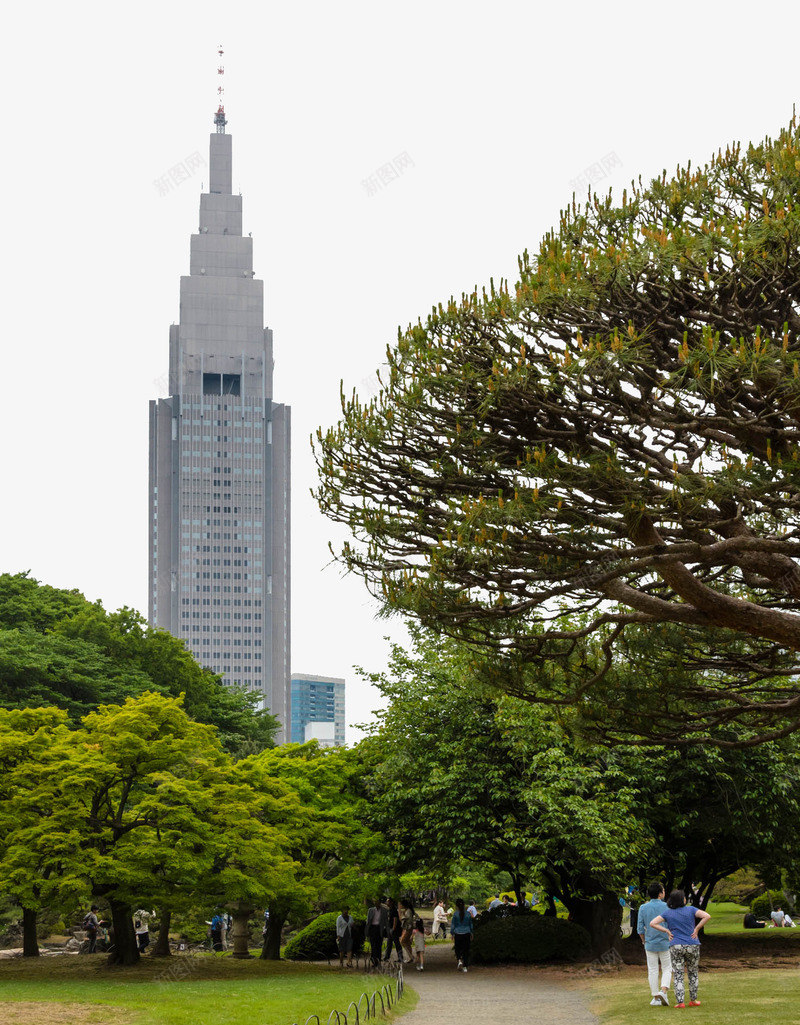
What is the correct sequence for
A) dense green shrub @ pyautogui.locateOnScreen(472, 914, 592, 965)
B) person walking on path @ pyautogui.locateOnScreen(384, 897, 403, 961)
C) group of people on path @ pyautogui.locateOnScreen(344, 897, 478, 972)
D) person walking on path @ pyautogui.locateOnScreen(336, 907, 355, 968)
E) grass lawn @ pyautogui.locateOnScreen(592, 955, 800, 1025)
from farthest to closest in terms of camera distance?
dense green shrub @ pyautogui.locateOnScreen(472, 914, 592, 965)
person walking on path @ pyautogui.locateOnScreen(384, 897, 403, 961)
person walking on path @ pyautogui.locateOnScreen(336, 907, 355, 968)
group of people on path @ pyautogui.locateOnScreen(344, 897, 478, 972)
grass lawn @ pyautogui.locateOnScreen(592, 955, 800, 1025)

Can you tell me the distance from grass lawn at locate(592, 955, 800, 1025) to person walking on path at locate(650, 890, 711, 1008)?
0.30m

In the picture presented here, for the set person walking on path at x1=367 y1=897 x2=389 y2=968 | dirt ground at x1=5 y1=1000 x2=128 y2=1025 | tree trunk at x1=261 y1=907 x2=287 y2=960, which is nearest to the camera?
dirt ground at x1=5 y1=1000 x2=128 y2=1025

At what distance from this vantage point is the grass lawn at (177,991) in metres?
13.7

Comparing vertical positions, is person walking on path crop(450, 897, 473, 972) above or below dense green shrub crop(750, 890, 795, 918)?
above

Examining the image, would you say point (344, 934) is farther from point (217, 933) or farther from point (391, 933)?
point (217, 933)

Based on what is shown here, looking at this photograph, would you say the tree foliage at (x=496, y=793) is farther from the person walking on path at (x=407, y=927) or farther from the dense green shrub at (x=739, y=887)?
the dense green shrub at (x=739, y=887)

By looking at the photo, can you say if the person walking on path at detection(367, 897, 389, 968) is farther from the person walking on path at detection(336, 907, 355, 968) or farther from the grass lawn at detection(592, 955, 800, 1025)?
the grass lawn at detection(592, 955, 800, 1025)

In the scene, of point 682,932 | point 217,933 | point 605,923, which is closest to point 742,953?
point 605,923

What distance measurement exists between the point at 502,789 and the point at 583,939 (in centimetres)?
426

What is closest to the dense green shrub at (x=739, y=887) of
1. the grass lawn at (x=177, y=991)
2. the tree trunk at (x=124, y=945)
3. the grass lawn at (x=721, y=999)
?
the grass lawn at (x=721, y=999)

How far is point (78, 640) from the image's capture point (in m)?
40.8

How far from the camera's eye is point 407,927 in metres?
24.6

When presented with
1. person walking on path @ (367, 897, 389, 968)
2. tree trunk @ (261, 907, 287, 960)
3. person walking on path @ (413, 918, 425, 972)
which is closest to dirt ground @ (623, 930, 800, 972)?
person walking on path @ (413, 918, 425, 972)

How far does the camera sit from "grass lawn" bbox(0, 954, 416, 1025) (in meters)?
13.7
